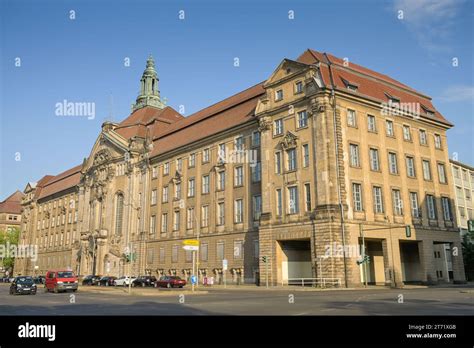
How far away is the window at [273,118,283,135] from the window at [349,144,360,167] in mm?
7232

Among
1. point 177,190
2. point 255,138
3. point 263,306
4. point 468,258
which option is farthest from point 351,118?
point 263,306

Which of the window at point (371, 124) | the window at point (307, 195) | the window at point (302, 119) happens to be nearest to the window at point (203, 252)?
the window at point (307, 195)

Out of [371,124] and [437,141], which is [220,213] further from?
[437,141]

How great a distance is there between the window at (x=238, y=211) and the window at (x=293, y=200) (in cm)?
821

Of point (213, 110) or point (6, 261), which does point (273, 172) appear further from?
point (6, 261)

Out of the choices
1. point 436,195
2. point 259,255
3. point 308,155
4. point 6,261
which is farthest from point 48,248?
point 436,195

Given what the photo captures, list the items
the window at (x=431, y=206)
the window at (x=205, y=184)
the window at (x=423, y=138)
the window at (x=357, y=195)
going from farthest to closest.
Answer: the window at (x=205, y=184) → the window at (x=423, y=138) → the window at (x=431, y=206) → the window at (x=357, y=195)

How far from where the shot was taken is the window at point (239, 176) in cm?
4902

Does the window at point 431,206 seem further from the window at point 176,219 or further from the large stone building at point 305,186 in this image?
the window at point 176,219

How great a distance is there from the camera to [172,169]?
59.8 m

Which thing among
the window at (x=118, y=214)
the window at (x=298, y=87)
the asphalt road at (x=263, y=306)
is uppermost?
the window at (x=298, y=87)


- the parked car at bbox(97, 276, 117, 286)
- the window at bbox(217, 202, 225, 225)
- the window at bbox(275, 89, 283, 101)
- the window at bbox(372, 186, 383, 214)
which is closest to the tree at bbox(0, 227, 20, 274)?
the parked car at bbox(97, 276, 117, 286)

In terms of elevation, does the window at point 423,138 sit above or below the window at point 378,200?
above

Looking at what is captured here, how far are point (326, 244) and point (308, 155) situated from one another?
8.67m
